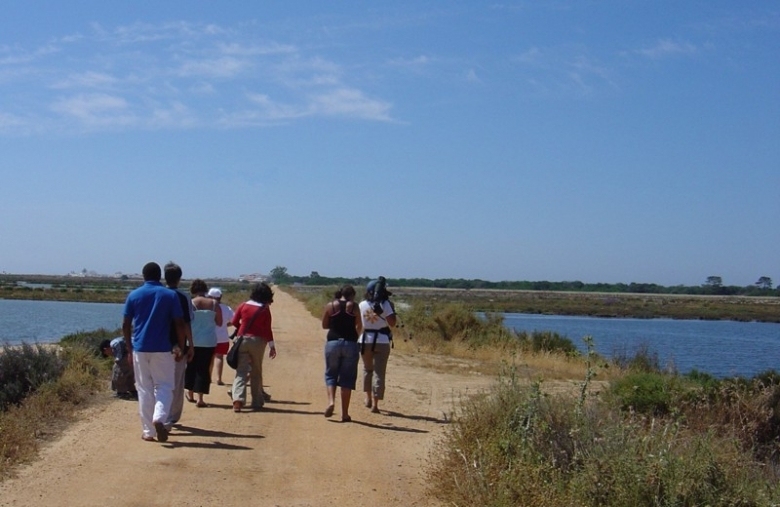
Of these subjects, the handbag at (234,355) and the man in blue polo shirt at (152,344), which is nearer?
the man in blue polo shirt at (152,344)

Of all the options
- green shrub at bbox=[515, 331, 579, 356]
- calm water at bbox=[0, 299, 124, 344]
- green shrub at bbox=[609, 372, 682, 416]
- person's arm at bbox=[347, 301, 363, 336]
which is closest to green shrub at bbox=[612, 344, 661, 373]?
green shrub at bbox=[515, 331, 579, 356]

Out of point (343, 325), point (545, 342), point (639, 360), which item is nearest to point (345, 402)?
point (343, 325)

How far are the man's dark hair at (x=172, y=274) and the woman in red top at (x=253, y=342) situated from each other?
1842 mm

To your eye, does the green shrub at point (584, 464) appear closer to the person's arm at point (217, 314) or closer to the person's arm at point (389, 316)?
the person's arm at point (389, 316)

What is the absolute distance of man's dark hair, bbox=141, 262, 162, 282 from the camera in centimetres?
1024

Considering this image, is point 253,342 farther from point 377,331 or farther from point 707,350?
point 707,350

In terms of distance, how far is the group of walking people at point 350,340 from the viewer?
11883 mm

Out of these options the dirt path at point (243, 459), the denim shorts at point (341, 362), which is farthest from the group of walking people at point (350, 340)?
the dirt path at point (243, 459)

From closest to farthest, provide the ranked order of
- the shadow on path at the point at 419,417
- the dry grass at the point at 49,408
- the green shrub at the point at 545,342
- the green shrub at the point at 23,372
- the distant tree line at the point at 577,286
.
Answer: the dry grass at the point at 49,408 < the green shrub at the point at 23,372 < the shadow on path at the point at 419,417 < the green shrub at the point at 545,342 < the distant tree line at the point at 577,286

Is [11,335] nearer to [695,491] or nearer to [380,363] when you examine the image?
[380,363]

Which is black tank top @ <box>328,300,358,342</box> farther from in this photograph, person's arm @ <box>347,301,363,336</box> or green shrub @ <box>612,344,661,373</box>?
green shrub @ <box>612,344,661,373</box>

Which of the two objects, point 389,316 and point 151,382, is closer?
point 151,382

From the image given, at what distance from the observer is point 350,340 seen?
12.0 metres

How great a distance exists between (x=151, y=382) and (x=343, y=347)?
2.76 metres
